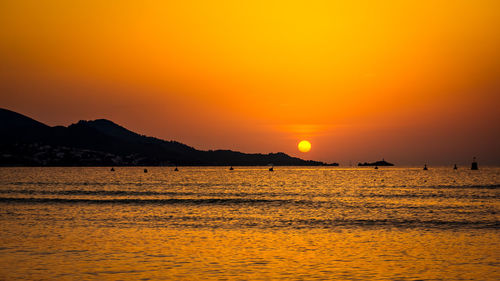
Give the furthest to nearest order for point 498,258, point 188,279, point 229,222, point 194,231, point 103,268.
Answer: point 229,222 → point 194,231 → point 498,258 → point 103,268 → point 188,279

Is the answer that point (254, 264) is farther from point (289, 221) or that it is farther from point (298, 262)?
point (289, 221)

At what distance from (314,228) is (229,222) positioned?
378 inches

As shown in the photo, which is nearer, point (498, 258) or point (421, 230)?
point (498, 258)

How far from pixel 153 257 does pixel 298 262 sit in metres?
8.61

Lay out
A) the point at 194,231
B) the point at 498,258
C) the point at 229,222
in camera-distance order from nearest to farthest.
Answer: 1. the point at 498,258
2. the point at 194,231
3. the point at 229,222

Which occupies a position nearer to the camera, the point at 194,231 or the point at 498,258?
the point at 498,258

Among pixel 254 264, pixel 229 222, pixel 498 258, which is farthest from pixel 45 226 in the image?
pixel 498 258

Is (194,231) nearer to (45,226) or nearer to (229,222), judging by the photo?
(229,222)

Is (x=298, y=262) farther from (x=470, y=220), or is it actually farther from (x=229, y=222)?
(x=470, y=220)

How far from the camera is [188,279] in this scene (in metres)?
24.4

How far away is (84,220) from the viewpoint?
2021 inches

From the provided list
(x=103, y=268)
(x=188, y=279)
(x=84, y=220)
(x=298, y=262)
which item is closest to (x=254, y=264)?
(x=298, y=262)

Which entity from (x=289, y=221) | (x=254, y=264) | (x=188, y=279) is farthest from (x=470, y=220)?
(x=188, y=279)

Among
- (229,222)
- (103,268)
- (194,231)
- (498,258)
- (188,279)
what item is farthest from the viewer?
(229,222)
